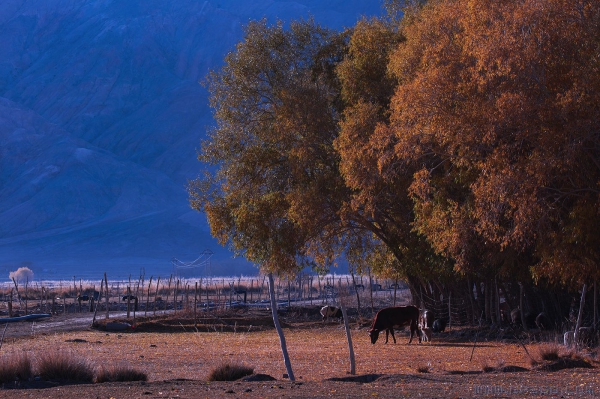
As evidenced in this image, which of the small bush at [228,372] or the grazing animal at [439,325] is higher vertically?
the grazing animal at [439,325]

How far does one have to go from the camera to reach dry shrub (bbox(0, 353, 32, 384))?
13586 mm

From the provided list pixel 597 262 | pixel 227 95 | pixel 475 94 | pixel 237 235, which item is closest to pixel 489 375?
pixel 597 262

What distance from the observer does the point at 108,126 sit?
166 meters

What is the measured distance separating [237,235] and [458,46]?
1075cm

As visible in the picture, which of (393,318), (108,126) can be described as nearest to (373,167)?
(393,318)

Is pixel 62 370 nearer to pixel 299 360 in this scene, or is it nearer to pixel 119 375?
pixel 119 375

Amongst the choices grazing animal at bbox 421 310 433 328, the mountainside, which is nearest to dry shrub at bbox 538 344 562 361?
grazing animal at bbox 421 310 433 328

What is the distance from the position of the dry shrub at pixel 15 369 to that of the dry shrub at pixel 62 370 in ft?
0.84

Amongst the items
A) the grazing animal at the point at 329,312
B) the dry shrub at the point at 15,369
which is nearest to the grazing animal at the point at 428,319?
the grazing animal at the point at 329,312

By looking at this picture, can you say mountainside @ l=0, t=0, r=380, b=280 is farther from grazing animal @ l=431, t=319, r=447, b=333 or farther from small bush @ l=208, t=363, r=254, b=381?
small bush @ l=208, t=363, r=254, b=381

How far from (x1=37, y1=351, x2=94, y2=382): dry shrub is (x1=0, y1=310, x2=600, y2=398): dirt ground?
54cm

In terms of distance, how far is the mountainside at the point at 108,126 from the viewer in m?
134

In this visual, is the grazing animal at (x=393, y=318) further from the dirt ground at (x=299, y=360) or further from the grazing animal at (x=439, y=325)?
the grazing animal at (x=439, y=325)

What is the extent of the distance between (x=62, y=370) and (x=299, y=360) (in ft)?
22.6
